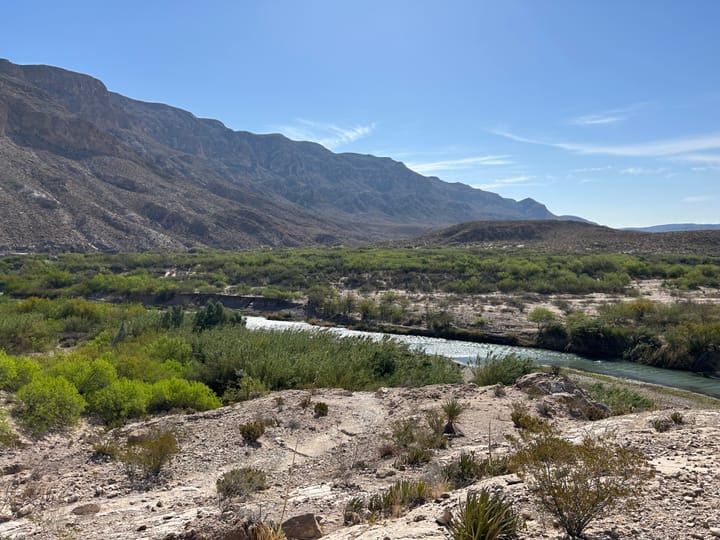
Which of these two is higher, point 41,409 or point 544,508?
point 544,508

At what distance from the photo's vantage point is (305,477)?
8562 millimetres

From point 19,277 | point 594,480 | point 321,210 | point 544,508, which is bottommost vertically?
point 19,277

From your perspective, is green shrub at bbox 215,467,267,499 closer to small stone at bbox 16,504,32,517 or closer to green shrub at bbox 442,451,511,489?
small stone at bbox 16,504,32,517

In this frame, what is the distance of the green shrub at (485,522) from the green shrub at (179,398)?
363 inches

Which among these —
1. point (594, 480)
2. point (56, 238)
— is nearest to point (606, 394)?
point (594, 480)

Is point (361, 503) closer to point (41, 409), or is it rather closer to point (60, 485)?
point (60, 485)

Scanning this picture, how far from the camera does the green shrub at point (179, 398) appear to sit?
1310 centimetres

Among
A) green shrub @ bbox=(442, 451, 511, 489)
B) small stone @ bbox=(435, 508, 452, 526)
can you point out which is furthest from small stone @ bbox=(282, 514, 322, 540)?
green shrub @ bbox=(442, 451, 511, 489)

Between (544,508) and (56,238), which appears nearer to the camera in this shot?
(544,508)

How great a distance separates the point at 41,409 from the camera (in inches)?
411

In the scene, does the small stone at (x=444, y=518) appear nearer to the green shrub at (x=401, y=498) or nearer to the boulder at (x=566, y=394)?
the green shrub at (x=401, y=498)

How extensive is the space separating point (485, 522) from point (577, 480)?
1.13 meters

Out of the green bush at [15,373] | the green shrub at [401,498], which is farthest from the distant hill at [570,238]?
the green shrub at [401,498]

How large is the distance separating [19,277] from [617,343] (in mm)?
51949
